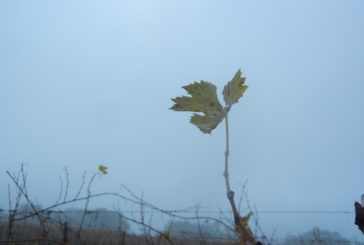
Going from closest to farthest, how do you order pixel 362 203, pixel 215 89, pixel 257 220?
pixel 362 203 → pixel 215 89 → pixel 257 220

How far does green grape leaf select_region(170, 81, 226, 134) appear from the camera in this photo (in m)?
0.56

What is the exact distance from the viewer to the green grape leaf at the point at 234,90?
0.56 metres

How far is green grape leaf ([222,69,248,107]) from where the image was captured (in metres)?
0.56

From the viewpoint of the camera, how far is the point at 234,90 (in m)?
0.57

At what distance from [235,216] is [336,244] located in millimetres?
8215

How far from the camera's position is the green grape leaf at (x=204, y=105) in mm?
556

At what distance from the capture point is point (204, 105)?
1.88 feet

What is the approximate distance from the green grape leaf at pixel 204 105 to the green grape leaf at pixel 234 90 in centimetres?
2

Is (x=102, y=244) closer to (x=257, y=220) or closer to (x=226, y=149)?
(x=257, y=220)

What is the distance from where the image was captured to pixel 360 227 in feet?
1.10

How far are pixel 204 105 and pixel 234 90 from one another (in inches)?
2.7

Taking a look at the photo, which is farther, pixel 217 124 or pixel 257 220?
pixel 257 220

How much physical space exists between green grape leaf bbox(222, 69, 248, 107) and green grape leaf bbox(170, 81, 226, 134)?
0.02 m

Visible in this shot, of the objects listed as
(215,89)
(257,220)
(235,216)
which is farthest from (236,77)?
(257,220)
